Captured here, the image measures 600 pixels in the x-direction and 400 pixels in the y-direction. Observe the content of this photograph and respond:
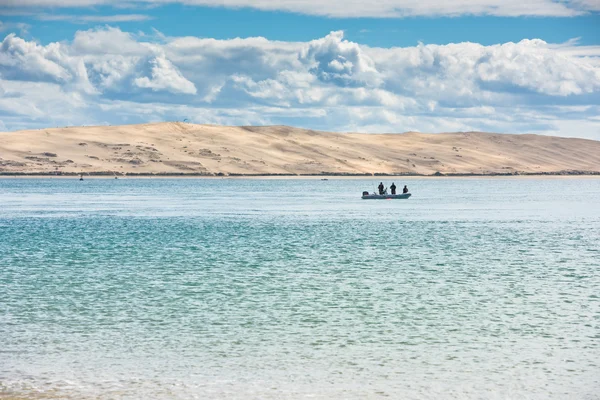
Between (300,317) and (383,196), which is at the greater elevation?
(383,196)

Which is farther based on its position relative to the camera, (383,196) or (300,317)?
(383,196)

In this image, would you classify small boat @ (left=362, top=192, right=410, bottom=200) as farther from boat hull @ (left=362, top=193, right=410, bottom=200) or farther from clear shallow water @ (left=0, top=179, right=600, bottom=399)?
clear shallow water @ (left=0, top=179, right=600, bottom=399)

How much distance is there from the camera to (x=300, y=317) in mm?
24281

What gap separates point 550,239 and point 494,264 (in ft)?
49.0

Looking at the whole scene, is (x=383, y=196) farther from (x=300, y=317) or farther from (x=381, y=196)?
(x=300, y=317)

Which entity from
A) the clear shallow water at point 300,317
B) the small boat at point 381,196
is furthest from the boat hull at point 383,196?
the clear shallow water at point 300,317

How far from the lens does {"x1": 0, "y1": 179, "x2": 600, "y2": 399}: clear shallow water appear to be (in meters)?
17.2

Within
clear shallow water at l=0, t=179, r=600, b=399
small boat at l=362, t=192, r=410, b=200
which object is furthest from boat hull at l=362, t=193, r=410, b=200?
clear shallow water at l=0, t=179, r=600, b=399

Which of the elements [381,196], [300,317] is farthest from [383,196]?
[300,317]

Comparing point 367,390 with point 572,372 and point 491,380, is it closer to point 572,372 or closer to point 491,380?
point 491,380

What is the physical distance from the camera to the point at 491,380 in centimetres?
1728

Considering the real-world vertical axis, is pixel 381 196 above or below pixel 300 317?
above

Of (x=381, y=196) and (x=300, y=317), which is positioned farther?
(x=381, y=196)

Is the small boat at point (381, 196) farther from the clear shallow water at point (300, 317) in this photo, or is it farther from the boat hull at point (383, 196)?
the clear shallow water at point (300, 317)
